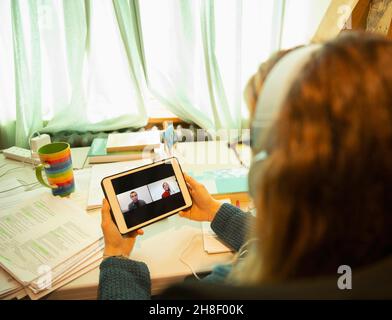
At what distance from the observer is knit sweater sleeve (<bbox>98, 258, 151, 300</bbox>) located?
676mm

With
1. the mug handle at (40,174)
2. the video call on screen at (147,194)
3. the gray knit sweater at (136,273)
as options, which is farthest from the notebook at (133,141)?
the gray knit sweater at (136,273)

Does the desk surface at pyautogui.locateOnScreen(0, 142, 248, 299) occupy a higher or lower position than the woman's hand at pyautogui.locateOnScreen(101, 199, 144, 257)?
A: lower

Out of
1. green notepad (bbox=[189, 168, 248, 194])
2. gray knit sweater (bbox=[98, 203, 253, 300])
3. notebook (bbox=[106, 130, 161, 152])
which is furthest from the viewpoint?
notebook (bbox=[106, 130, 161, 152])

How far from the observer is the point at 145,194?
2.75 feet

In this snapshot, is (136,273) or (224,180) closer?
(136,273)

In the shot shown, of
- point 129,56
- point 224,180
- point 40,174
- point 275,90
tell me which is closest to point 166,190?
point 224,180

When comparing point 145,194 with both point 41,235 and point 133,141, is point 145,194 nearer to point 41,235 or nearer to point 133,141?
point 41,235

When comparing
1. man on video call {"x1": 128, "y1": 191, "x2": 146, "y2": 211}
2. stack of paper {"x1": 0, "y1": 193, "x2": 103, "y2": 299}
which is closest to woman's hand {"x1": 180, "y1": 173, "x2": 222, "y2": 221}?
man on video call {"x1": 128, "y1": 191, "x2": 146, "y2": 211}

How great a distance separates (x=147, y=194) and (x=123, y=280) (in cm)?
21

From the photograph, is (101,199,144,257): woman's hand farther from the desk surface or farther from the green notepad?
the green notepad

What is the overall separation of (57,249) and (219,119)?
0.93 meters

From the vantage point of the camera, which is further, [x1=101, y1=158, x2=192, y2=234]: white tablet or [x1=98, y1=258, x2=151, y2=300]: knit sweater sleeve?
[x1=101, y1=158, x2=192, y2=234]: white tablet

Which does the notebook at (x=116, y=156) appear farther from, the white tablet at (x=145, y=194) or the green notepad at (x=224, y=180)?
the white tablet at (x=145, y=194)
